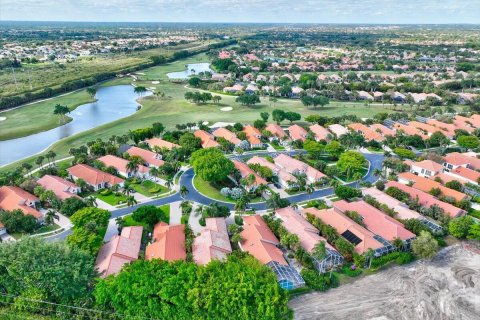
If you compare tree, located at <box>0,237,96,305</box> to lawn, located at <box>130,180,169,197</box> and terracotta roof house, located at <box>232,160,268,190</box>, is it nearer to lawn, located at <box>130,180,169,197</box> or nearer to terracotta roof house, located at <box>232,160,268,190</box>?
lawn, located at <box>130,180,169,197</box>

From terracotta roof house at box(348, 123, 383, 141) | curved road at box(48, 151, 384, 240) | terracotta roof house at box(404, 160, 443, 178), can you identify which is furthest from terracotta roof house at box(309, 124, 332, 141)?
terracotta roof house at box(404, 160, 443, 178)

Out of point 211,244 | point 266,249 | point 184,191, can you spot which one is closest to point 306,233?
point 266,249

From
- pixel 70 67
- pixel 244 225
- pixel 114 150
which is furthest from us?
pixel 70 67

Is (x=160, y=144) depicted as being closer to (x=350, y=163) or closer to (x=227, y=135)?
(x=227, y=135)

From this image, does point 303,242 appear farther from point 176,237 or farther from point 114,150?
point 114,150

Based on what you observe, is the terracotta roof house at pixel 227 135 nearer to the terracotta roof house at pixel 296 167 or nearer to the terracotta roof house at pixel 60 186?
the terracotta roof house at pixel 296 167

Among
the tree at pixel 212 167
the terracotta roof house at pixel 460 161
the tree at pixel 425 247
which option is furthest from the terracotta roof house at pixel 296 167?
the terracotta roof house at pixel 460 161

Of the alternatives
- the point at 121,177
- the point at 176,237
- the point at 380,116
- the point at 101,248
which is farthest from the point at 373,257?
the point at 380,116
